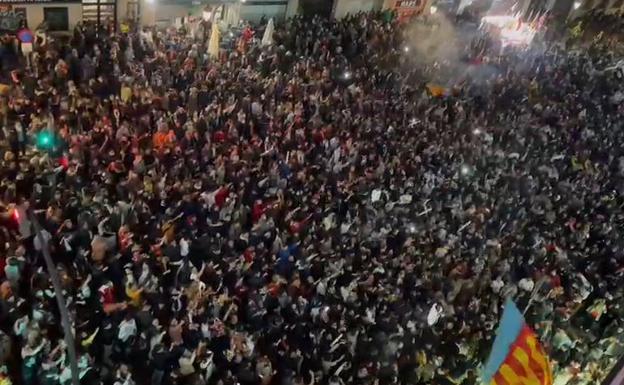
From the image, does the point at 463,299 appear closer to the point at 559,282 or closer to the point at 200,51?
the point at 559,282

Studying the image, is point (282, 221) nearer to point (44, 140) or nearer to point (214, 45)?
point (44, 140)

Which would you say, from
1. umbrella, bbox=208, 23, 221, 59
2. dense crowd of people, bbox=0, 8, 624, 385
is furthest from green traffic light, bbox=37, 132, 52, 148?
umbrella, bbox=208, 23, 221, 59

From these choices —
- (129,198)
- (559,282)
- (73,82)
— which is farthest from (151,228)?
(559,282)

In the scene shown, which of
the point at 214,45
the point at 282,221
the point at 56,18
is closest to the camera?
the point at 282,221

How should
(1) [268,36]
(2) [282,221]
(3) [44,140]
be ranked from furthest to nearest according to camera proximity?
(1) [268,36], (3) [44,140], (2) [282,221]

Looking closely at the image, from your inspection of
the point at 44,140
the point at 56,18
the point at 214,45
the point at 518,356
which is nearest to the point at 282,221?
the point at 44,140

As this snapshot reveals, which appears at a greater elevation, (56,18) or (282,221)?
(56,18)

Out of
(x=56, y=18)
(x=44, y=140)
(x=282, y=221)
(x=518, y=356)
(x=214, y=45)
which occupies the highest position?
(x=518, y=356)

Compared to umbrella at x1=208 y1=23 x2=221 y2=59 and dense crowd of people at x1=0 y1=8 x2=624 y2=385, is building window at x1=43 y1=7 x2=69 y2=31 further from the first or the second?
umbrella at x1=208 y1=23 x2=221 y2=59
